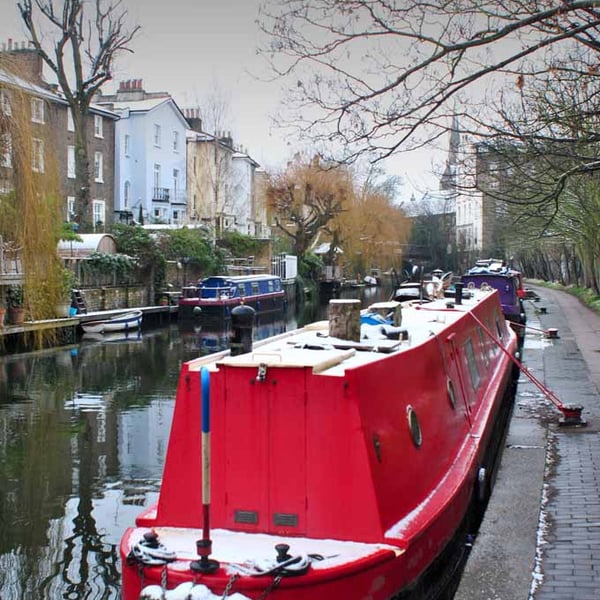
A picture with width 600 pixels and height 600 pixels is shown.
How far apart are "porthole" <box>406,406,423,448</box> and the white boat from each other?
72.0 feet

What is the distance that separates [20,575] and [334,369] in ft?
12.5

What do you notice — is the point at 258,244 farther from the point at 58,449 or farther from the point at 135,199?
the point at 58,449

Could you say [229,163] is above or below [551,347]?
above

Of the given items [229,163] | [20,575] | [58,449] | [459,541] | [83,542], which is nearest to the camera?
[459,541]

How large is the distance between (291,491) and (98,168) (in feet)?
130

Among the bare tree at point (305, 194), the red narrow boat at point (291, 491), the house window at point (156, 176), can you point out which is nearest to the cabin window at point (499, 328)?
the red narrow boat at point (291, 491)

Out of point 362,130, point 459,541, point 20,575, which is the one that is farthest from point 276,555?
point 362,130

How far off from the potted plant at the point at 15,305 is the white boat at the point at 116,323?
13.0 ft

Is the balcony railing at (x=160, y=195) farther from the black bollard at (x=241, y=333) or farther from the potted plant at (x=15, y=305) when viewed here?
the black bollard at (x=241, y=333)

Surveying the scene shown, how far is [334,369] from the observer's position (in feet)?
17.9

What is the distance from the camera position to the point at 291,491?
514 centimetres

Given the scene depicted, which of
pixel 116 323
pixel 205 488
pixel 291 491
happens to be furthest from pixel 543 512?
pixel 116 323

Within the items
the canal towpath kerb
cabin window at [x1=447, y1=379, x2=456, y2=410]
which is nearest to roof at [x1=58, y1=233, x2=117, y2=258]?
the canal towpath kerb

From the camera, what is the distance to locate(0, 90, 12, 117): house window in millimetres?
19141
